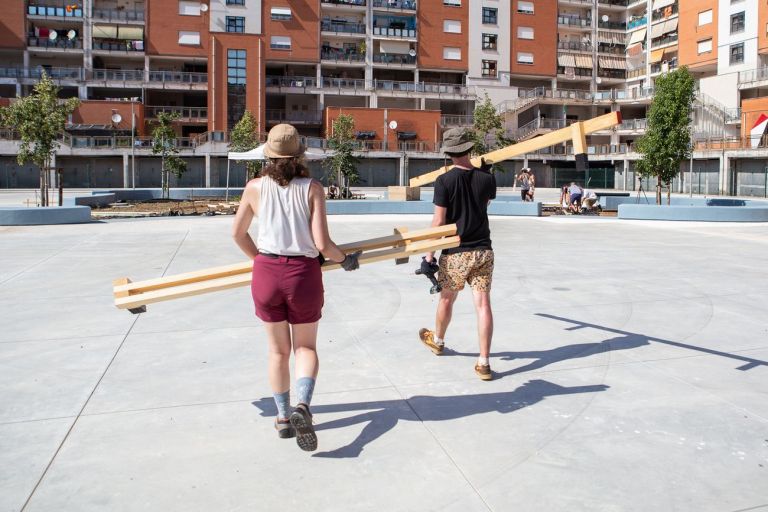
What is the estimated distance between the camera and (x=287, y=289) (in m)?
3.64

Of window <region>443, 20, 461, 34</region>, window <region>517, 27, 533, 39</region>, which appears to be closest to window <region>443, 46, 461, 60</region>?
window <region>443, 20, 461, 34</region>

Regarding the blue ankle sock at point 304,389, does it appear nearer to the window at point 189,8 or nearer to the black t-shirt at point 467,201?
the black t-shirt at point 467,201

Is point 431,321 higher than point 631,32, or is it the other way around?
point 631,32

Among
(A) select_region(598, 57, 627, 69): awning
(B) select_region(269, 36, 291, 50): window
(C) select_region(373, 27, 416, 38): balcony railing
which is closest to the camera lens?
(B) select_region(269, 36, 291, 50): window

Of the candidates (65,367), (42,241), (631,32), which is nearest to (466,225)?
(65,367)

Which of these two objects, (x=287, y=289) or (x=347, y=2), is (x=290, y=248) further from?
(x=347, y=2)

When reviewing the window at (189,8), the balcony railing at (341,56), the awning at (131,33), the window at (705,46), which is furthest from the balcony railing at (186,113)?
the window at (705,46)

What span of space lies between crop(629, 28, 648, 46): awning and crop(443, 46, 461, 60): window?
17.5 metres

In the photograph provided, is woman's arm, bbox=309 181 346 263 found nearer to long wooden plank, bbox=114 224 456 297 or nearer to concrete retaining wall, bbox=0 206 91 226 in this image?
long wooden plank, bbox=114 224 456 297

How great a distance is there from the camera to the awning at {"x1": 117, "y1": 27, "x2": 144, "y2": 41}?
58.4 metres

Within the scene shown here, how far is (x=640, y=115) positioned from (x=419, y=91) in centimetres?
2119

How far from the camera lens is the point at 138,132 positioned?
180ft

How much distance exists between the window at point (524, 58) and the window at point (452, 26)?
6361 millimetres

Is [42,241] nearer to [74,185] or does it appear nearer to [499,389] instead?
[499,389]
